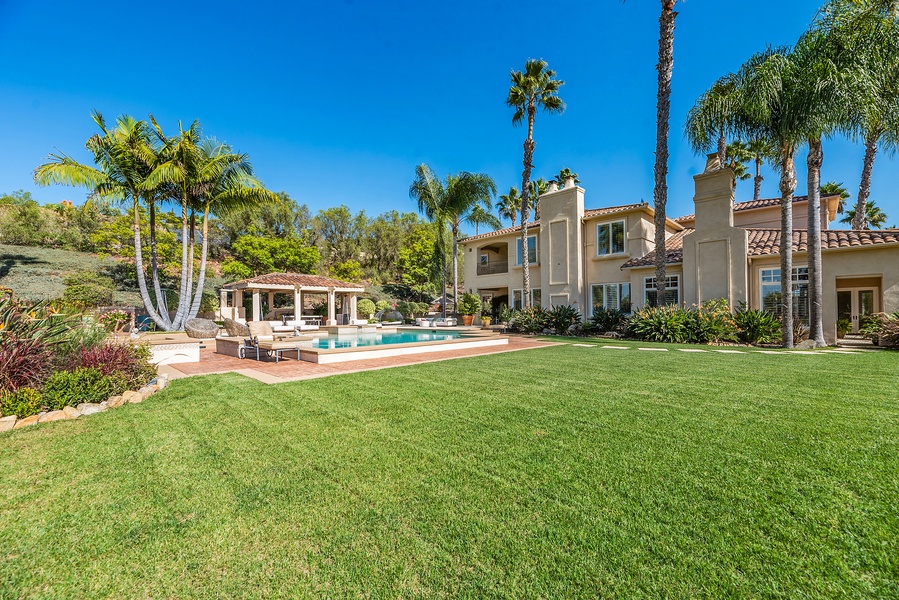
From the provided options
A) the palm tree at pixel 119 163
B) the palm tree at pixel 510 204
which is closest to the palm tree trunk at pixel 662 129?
the palm tree at pixel 510 204

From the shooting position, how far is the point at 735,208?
22.2 metres

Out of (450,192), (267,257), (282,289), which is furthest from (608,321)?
(267,257)

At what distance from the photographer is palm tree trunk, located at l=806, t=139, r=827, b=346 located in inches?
541

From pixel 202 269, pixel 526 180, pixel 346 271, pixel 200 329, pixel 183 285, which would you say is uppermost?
pixel 526 180

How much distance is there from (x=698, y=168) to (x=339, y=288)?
22886 millimetres

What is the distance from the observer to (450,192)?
91.3 feet

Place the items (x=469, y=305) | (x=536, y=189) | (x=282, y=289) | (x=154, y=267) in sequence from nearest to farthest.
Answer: (x=154, y=267) → (x=282, y=289) → (x=469, y=305) → (x=536, y=189)

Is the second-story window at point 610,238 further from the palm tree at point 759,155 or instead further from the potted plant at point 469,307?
the potted plant at point 469,307

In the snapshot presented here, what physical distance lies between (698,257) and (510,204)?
2406cm

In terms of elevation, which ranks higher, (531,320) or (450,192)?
(450,192)

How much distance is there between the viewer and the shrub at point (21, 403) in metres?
5.07

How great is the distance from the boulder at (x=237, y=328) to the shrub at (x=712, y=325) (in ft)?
61.8

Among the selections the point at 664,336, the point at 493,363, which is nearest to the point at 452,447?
the point at 493,363

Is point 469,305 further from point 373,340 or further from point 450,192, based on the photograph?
point 373,340
